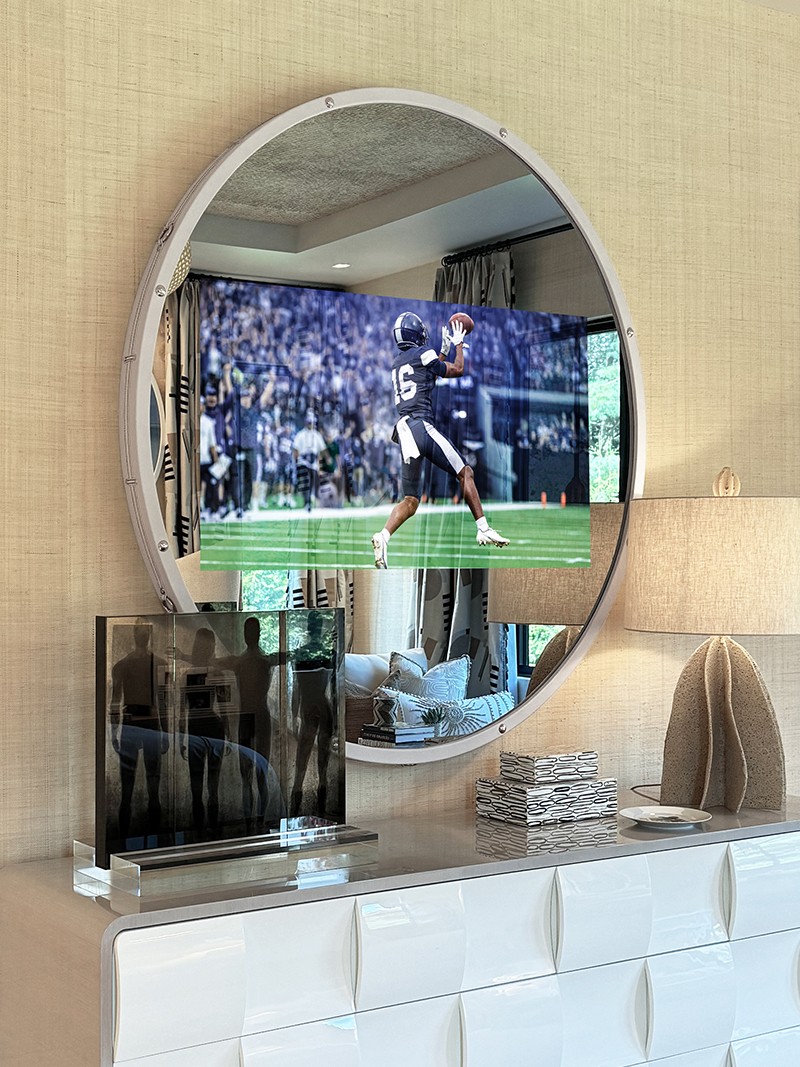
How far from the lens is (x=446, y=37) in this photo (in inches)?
78.2

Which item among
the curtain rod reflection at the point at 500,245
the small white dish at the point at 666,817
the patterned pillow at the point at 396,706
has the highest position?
the curtain rod reflection at the point at 500,245

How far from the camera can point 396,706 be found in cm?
186

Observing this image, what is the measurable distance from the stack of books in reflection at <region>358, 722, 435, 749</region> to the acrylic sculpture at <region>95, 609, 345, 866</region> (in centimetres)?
22

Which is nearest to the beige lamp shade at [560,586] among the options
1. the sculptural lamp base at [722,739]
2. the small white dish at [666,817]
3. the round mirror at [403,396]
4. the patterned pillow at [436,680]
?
the round mirror at [403,396]

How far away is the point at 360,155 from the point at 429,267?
0.63 feet

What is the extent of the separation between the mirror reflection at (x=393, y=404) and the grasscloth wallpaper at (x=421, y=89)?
0.09 m

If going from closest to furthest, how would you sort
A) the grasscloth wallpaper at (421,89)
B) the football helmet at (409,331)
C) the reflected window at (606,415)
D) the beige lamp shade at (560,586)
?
the grasscloth wallpaper at (421,89), the football helmet at (409,331), the beige lamp shade at (560,586), the reflected window at (606,415)

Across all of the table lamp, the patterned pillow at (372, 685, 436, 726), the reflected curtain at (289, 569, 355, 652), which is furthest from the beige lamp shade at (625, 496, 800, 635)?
the reflected curtain at (289, 569, 355, 652)

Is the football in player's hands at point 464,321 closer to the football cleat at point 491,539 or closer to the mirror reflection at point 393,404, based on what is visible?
the mirror reflection at point 393,404

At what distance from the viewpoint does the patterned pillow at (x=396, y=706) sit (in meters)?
1.84

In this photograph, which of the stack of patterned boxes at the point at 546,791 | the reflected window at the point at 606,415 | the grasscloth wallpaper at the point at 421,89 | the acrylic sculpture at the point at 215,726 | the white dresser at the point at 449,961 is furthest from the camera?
the reflected window at the point at 606,415

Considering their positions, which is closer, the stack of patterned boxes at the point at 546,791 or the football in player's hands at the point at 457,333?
the stack of patterned boxes at the point at 546,791

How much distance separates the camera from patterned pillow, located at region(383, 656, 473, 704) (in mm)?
1862

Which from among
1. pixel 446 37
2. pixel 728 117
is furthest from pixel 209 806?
pixel 728 117
